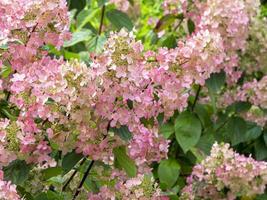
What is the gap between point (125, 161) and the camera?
6.27 ft

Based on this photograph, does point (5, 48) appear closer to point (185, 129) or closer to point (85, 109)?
point (85, 109)

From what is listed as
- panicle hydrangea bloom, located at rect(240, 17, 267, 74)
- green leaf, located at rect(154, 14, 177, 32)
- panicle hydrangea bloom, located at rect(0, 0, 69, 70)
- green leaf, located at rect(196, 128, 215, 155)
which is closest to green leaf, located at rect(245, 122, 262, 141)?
green leaf, located at rect(196, 128, 215, 155)

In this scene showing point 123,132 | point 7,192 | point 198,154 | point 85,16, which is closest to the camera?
point 7,192

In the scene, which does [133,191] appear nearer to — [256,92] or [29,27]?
[29,27]

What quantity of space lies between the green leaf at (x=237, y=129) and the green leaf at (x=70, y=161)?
1222 mm

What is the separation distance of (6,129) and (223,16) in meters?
1.14

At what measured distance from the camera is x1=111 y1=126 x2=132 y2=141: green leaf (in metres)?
1.76

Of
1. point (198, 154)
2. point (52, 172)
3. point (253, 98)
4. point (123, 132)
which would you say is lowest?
point (52, 172)

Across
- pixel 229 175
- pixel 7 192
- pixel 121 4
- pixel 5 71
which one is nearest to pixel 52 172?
pixel 5 71

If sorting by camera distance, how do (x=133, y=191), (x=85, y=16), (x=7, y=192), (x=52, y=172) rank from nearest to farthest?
(x=7, y=192) < (x=133, y=191) < (x=52, y=172) < (x=85, y=16)

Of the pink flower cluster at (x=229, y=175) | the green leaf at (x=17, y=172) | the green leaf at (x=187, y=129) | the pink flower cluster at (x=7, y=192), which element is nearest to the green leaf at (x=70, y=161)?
the green leaf at (x=17, y=172)

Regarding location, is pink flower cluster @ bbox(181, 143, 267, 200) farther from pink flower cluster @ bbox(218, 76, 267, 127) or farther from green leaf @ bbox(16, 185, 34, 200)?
green leaf @ bbox(16, 185, 34, 200)

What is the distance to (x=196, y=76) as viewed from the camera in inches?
74.1

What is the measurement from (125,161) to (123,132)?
17cm
